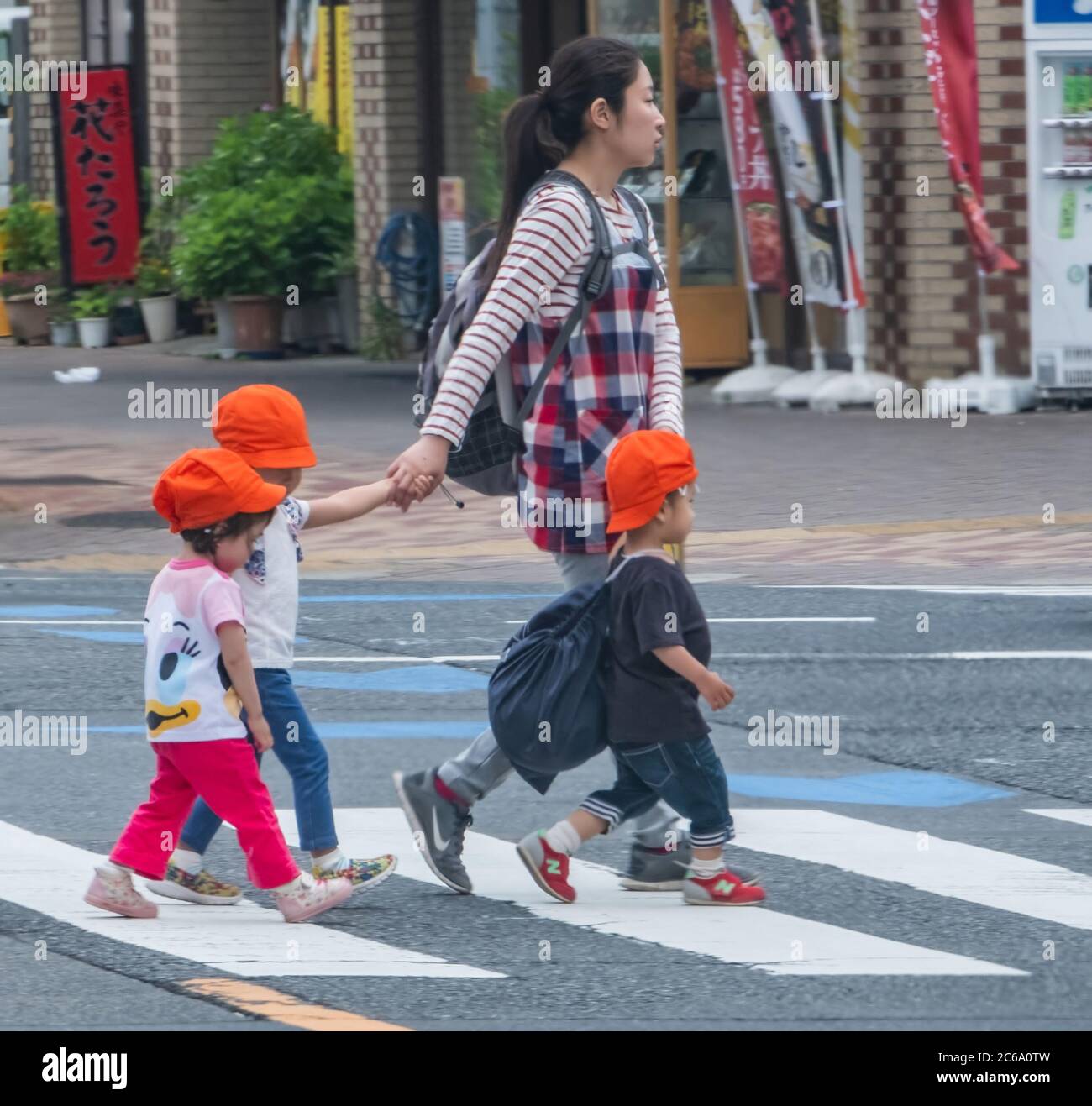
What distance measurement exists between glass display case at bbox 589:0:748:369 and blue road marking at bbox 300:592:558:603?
8.01 meters

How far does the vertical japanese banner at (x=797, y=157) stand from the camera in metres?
17.3

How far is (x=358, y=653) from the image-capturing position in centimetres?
952

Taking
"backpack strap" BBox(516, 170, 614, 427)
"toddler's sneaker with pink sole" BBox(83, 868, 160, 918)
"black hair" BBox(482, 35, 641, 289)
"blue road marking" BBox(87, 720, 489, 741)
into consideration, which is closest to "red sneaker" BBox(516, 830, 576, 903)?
"toddler's sneaker with pink sole" BBox(83, 868, 160, 918)

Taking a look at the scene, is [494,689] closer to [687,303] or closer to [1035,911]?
[1035,911]

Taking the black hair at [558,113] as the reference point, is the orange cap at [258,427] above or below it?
below

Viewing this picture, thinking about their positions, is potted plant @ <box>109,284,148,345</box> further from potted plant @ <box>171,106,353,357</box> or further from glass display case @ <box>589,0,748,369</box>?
glass display case @ <box>589,0,748,369</box>

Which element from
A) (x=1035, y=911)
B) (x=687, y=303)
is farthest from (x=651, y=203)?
(x=1035, y=911)

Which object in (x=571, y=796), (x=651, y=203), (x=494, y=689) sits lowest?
(x=571, y=796)

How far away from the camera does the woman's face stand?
5.90 m

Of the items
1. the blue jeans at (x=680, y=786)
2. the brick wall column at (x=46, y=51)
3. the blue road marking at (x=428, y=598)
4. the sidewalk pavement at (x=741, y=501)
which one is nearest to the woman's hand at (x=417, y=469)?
the blue jeans at (x=680, y=786)

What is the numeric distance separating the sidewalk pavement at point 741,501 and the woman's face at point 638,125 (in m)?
5.28

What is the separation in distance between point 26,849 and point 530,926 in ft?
4.92

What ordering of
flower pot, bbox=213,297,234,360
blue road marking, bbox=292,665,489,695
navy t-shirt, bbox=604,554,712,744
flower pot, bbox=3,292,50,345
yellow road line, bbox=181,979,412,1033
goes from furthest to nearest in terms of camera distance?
flower pot, bbox=3,292,50,345, flower pot, bbox=213,297,234,360, blue road marking, bbox=292,665,489,695, navy t-shirt, bbox=604,554,712,744, yellow road line, bbox=181,979,412,1033

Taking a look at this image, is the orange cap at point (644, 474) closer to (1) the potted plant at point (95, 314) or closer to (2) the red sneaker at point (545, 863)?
(2) the red sneaker at point (545, 863)
